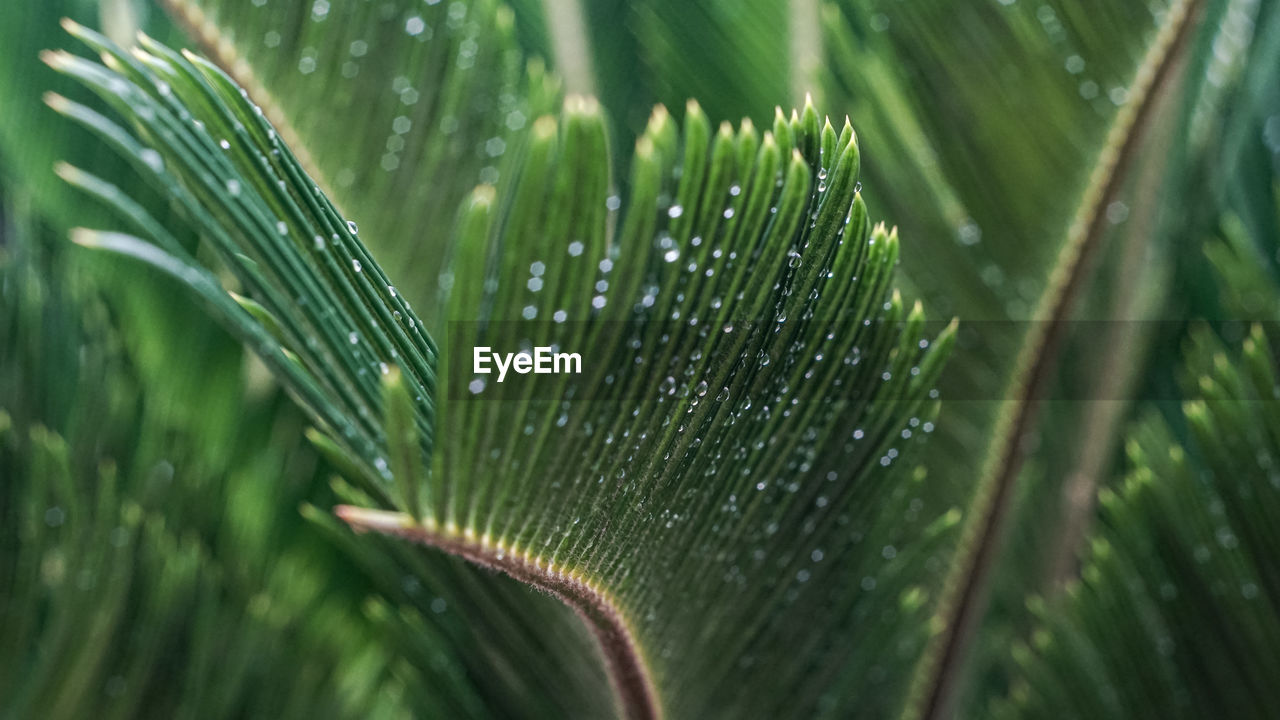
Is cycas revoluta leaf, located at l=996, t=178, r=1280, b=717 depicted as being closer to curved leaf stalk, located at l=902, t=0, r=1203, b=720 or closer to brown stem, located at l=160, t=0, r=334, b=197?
curved leaf stalk, located at l=902, t=0, r=1203, b=720

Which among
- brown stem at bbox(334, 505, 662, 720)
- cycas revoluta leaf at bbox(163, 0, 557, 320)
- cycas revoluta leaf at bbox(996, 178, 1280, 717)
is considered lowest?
cycas revoluta leaf at bbox(996, 178, 1280, 717)

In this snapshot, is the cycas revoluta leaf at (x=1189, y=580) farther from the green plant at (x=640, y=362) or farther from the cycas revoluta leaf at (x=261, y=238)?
the cycas revoluta leaf at (x=261, y=238)

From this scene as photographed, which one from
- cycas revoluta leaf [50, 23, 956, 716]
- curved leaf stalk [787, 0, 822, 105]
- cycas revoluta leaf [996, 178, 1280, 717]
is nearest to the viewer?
cycas revoluta leaf [50, 23, 956, 716]

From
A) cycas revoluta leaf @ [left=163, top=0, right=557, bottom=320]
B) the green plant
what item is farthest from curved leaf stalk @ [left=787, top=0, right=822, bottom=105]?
cycas revoluta leaf @ [left=163, top=0, right=557, bottom=320]

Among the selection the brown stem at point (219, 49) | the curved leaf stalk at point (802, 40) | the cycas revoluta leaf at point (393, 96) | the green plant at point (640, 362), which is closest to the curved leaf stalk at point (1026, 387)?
the green plant at point (640, 362)

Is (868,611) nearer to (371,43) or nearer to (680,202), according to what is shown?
(680,202)

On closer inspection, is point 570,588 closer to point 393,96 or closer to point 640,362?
point 640,362

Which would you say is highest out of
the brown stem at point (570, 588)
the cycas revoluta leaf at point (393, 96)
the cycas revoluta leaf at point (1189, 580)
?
the cycas revoluta leaf at point (393, 96)
